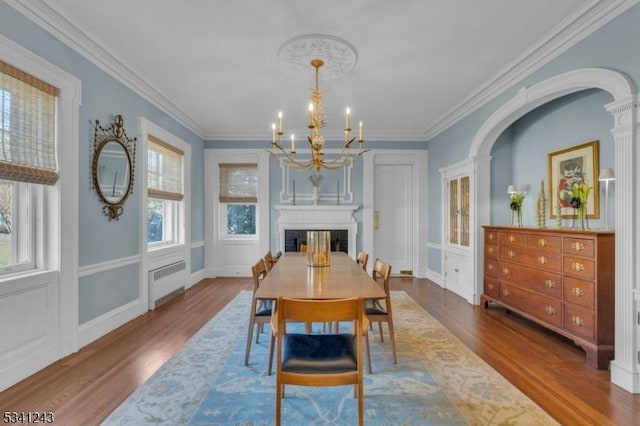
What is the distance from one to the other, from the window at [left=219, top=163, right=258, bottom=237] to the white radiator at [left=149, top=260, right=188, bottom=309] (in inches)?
57.5

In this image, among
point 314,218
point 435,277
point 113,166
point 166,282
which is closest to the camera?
point 113,166

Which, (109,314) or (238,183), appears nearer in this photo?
(109,314)

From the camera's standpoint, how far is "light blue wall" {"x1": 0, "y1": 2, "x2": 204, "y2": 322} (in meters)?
2.57

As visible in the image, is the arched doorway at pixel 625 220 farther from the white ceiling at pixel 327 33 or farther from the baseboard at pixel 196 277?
the baseboard at pixel 196 277

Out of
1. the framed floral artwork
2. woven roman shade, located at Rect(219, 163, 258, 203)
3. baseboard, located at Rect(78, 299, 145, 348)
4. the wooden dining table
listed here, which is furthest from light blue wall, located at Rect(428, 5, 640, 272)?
baseboard, located at Rect(78, 299, 145, 348)

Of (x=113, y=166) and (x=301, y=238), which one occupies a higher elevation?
(x=113, y=166)

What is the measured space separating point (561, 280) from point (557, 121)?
1.99 m

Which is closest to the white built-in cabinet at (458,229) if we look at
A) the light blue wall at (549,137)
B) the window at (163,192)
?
the light blue wall at (549,137)

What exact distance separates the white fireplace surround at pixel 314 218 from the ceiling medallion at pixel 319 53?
3.05 m

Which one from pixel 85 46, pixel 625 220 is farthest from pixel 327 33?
pixel 625 220

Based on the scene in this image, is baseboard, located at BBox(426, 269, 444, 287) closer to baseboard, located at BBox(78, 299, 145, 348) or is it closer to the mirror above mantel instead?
the mirror above mantel

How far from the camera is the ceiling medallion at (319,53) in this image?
2.96 m

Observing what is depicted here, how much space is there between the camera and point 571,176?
3.69 m

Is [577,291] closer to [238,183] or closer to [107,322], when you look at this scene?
[107,322]
